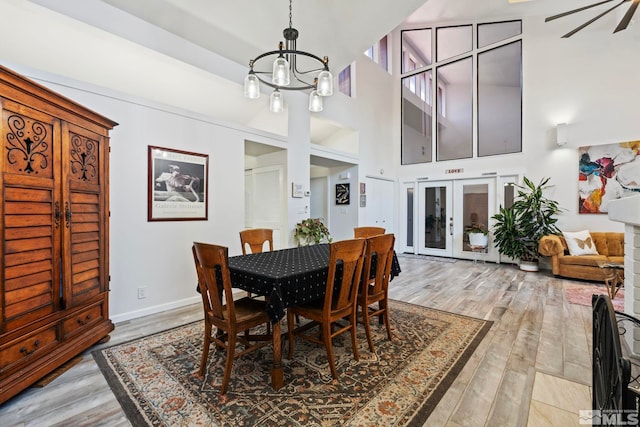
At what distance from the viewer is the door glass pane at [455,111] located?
6.91 m

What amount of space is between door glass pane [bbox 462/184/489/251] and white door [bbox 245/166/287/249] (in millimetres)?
4450

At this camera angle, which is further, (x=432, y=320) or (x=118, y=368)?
(x=432, y=320)

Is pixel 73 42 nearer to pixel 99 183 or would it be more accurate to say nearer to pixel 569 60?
pixel 99 183

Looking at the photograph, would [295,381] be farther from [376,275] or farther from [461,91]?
[461,91]

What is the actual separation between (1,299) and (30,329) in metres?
0.29

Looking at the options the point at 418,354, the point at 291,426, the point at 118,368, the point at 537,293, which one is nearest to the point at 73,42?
the point at 118,368

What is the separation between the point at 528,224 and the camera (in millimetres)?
5617

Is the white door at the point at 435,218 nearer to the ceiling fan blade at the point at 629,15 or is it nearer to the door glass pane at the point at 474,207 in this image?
the door glass pane at the point at 474,207

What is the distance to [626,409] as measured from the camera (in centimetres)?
66

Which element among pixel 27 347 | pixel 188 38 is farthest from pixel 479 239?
pixel 27 347

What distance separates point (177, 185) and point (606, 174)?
7.06 meters

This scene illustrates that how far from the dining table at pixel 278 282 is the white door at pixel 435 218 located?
5473 mm

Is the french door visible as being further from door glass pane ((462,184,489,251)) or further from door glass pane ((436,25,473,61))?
door glass pane ((436,25,473,61))

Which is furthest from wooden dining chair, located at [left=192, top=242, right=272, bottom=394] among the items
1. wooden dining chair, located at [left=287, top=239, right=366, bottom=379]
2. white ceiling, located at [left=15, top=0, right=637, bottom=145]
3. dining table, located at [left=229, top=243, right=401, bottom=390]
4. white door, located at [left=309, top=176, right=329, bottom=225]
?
white door, located at [left=309, top=176, right=329, bottom=225]
